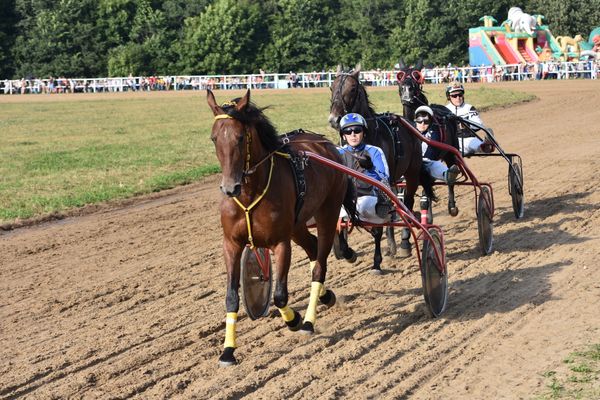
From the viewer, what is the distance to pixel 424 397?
5203mm

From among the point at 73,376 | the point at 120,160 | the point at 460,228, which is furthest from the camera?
the point at 120,160

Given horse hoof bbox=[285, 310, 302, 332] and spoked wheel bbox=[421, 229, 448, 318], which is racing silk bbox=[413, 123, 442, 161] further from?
horse hoof bbox=[285, 310, 302, 332]

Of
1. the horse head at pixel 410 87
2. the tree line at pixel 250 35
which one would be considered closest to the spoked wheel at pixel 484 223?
the horse head at pixel 410 87

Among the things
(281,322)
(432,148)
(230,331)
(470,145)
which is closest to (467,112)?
(470,145)

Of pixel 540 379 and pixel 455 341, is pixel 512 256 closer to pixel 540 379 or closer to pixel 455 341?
pixel 455 341

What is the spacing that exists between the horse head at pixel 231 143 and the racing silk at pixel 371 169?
216 centimetres

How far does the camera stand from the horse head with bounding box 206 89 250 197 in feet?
17.7

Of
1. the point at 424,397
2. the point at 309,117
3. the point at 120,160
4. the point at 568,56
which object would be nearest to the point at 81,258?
the point at 424,397

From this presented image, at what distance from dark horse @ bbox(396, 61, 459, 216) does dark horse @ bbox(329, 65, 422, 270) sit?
2.76 feet

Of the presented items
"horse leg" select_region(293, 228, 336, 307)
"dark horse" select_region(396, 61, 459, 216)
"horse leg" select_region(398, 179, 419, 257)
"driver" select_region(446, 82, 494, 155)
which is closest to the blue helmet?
"horse leg" select_region(293, 228, 336, 307)

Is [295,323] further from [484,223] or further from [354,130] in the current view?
[484,223]

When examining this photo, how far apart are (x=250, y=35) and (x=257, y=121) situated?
61.2m

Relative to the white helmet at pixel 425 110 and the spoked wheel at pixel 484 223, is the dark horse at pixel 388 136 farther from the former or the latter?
the spoked wheel at pixel 484 223

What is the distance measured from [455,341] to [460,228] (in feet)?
14.6
